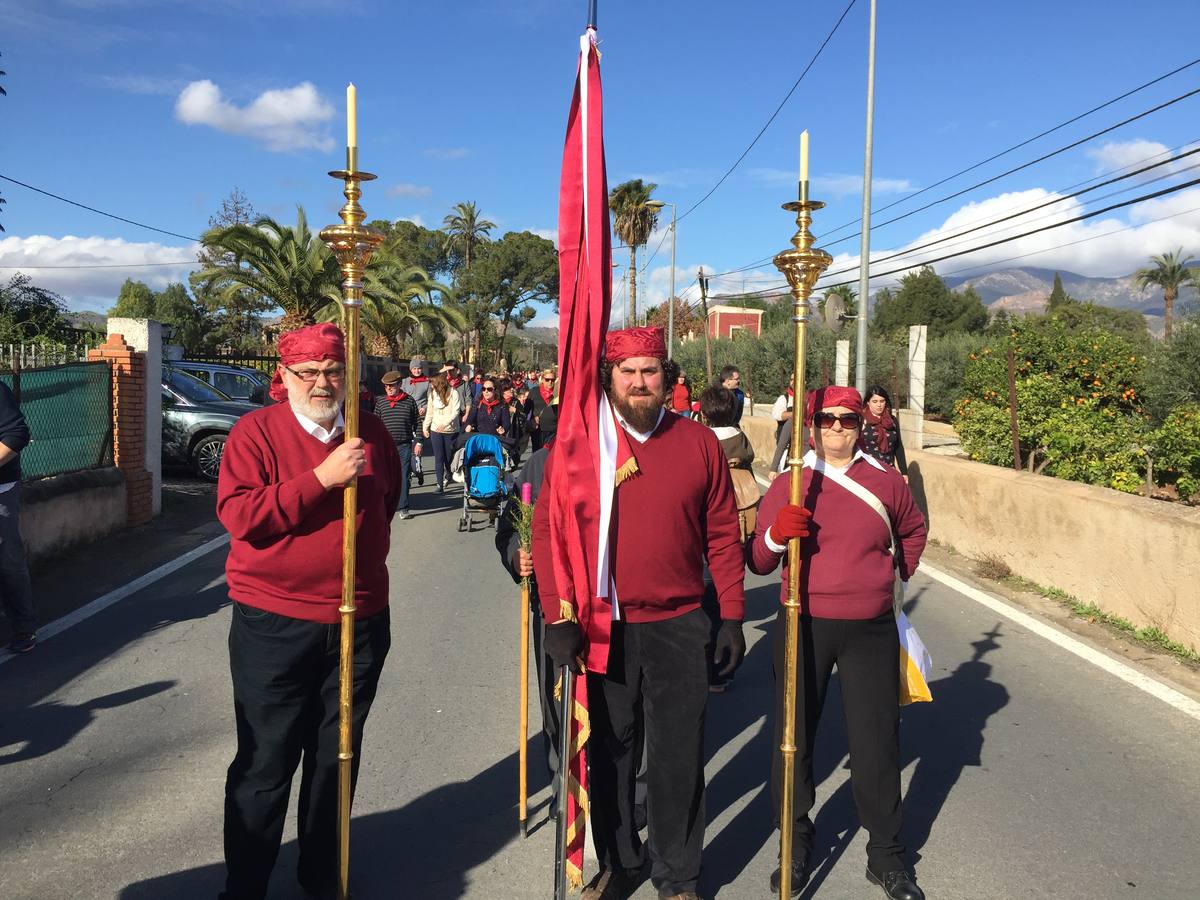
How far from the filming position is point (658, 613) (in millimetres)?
3496

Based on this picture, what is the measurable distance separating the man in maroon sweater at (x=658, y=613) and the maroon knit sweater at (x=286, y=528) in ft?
2.21

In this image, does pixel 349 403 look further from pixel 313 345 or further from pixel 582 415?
pixel 582 415

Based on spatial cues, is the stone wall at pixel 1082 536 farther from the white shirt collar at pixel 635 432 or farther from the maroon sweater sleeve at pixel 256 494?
the maroon sweater sleeve at pixel 256 494

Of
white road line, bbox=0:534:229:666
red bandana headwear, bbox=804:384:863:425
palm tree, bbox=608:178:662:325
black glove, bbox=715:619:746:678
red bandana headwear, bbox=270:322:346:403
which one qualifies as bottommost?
white road line, bbox=0:534:229:666

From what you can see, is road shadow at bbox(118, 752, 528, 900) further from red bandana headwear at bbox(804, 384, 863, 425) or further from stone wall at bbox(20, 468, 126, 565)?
stone wall at bbox(20, 468, 126, 565)

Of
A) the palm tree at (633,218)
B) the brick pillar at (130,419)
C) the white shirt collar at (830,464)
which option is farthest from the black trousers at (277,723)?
the palm tree at (633,218)

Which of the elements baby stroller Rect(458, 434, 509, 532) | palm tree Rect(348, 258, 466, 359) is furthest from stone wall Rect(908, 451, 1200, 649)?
palm tree Rect(348, 258, 466, 359)

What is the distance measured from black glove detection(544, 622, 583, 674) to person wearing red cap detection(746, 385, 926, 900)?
32.5 inches

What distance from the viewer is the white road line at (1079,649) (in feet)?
19.0

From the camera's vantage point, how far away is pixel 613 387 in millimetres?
3596

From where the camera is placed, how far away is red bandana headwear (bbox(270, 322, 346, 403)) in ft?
10.7

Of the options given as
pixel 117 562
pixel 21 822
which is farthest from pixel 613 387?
pixel 117 562

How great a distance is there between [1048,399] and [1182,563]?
6.66 meters

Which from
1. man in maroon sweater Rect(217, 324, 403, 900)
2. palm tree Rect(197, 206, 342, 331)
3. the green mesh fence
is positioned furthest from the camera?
palm tree Rect(197, 206, 342, 331)
